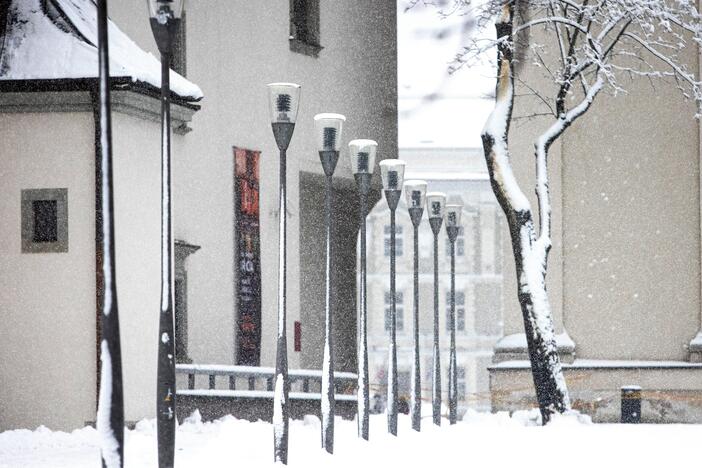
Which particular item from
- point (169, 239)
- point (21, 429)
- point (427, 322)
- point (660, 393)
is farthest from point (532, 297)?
point (427, 322)

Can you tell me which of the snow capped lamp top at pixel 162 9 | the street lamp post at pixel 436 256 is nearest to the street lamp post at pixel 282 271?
the snow capped lamp top at pixel 162 9

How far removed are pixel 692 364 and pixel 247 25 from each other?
11.0 m

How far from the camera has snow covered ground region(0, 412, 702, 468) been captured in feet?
52.1

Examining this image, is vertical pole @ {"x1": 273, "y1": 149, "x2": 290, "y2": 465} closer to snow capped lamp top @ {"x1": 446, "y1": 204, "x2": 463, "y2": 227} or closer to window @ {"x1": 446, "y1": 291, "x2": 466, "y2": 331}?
snow capped lamp top @ {"x1": 446, "y1": 204, "x2": 463, "y2": 227}

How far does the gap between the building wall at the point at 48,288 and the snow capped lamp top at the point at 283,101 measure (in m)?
4.38

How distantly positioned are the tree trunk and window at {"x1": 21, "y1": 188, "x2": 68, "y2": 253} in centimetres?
743

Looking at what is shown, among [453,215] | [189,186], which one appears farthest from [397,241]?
[189,186]

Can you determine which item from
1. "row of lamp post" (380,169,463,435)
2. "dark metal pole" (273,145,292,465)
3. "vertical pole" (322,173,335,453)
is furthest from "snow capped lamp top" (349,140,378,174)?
"dark metal pole" (273,145,292,465)

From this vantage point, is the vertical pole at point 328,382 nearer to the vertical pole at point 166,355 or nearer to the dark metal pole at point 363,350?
the dark metal pole at point 363,350

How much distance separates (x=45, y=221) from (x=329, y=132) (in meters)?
4.50

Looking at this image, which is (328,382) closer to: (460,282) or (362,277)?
(362,277)

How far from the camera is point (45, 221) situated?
1942cm

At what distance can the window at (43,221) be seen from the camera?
63.6 feet

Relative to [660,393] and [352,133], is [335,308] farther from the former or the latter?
[660,393]
